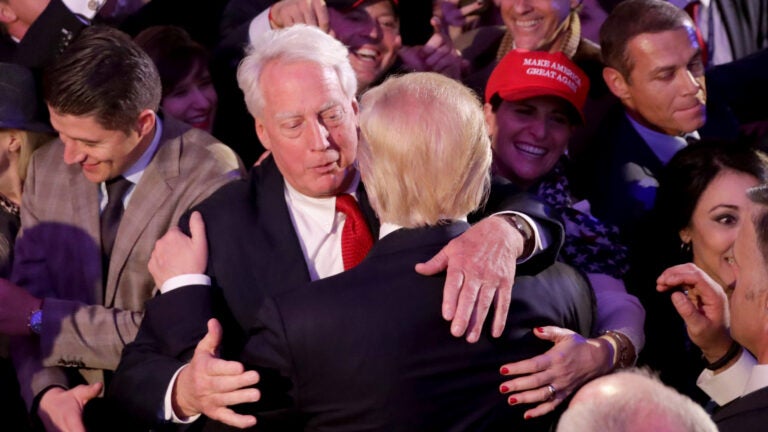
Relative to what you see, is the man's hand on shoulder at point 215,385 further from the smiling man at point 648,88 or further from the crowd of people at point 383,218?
the smiling man at point 648,88

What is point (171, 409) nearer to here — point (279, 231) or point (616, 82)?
point (279, 231)

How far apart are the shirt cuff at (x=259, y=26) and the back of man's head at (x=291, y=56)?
1.01 meters

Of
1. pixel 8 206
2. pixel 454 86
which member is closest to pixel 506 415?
pixel 454 86

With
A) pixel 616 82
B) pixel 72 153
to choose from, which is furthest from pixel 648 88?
pixel 72 153

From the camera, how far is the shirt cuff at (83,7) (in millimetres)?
3883

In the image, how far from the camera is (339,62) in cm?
320

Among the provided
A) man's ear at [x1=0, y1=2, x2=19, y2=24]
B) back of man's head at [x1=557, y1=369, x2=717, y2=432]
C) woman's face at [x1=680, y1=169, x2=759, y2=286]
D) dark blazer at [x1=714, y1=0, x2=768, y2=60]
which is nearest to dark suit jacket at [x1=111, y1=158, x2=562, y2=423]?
back of man's head at [x1=557, y1=369, x2=717, y2=432]

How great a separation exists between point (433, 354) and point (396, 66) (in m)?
2.04

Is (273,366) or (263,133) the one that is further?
(263,133)

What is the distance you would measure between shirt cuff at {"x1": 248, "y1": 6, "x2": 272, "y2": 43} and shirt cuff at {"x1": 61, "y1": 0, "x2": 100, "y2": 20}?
2.01 ft

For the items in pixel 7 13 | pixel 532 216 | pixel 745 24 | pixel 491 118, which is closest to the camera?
pixel 532 216

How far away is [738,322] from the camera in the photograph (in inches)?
104

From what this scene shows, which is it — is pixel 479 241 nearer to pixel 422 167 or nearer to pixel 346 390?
pixel 422 167

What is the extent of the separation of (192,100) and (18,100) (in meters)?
0.77
